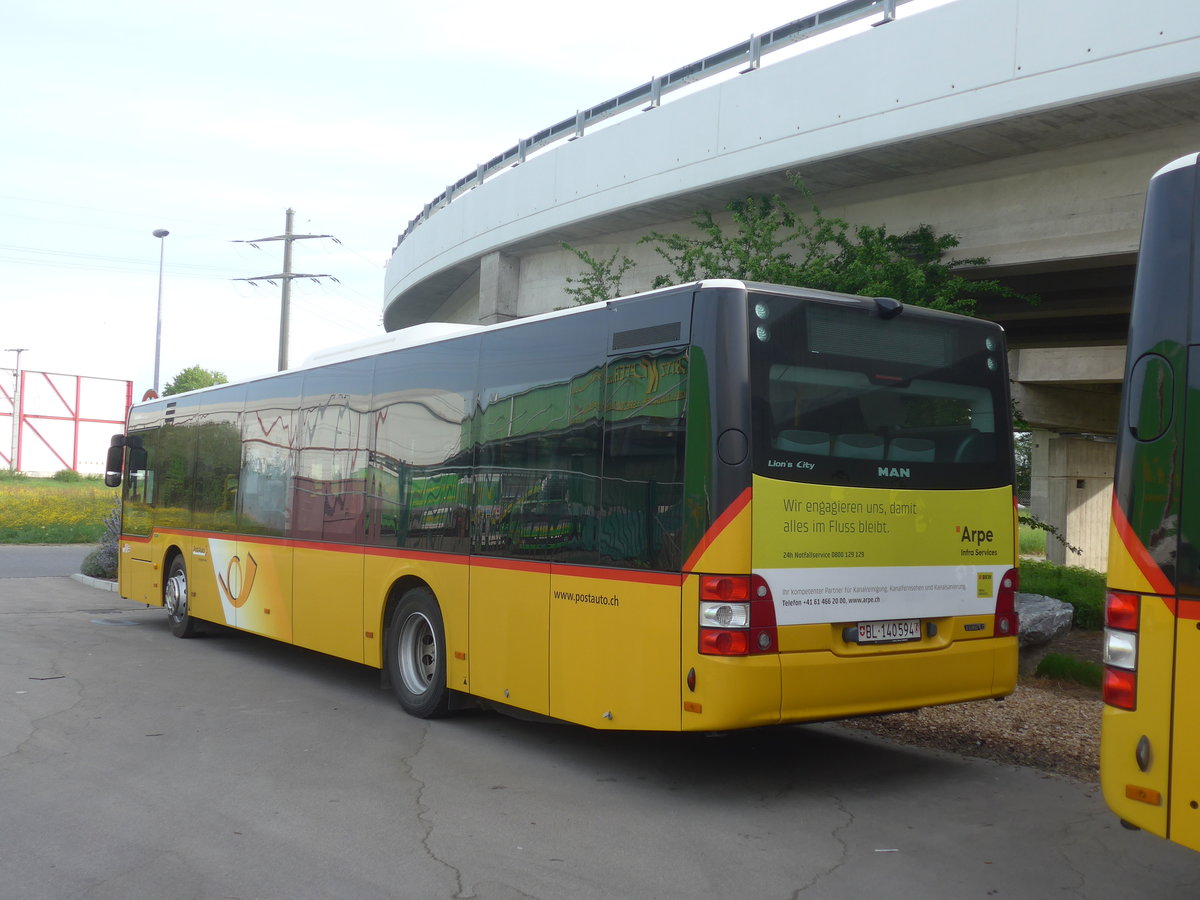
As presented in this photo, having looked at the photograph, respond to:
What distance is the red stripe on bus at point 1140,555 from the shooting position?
A: 425cm

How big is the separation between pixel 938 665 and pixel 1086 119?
264 inches

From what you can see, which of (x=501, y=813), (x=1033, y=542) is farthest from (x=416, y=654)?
(x=1033, y=542)

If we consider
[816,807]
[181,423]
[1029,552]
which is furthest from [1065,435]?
[816,807]

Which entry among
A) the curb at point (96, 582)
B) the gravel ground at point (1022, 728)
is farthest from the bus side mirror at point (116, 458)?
the gravel ground at point (1022, 728)

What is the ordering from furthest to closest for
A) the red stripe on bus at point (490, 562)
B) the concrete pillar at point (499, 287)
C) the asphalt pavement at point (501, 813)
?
the concrete pillar at point (499, 287) < the red stripe on bus at point (490, 562) < the asphalt pavement at point (501, 813)

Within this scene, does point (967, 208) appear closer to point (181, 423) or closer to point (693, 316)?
point (693, 316)

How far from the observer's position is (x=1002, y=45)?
1123 cm

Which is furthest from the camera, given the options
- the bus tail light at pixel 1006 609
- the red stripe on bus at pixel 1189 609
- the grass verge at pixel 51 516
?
the grass verge at pixel 51 516

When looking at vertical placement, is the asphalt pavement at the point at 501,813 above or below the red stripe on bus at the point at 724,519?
below

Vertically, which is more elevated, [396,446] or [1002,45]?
[1002,45]

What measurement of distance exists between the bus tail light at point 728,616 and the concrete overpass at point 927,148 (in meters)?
6.91

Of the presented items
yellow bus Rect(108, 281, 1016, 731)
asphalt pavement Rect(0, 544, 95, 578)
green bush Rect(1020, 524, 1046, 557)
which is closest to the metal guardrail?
yellow bus Rect(108, 281, 1016, 731)

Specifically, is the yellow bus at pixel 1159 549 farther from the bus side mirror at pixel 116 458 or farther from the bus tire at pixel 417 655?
the bus side mirror at pixel 116 458

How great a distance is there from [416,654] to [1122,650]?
5.87m
